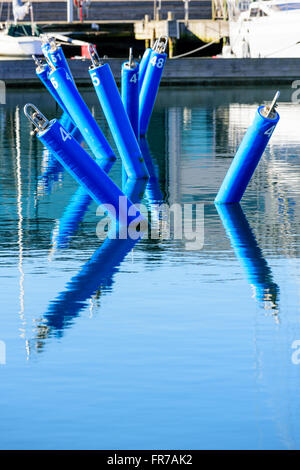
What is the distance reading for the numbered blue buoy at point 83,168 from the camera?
1152 centimetres

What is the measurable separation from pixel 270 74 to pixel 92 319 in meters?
31.7

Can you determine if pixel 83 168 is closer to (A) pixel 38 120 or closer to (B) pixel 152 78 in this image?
(A) pixel 38 120

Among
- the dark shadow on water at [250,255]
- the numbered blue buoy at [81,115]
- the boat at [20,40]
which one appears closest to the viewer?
the dark shadow on water at [250,255]

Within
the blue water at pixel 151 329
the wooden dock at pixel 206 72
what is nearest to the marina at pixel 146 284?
the blue water at pixel 151 329

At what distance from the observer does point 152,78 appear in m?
21.2

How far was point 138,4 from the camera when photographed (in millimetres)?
62031

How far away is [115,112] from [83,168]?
4302mm

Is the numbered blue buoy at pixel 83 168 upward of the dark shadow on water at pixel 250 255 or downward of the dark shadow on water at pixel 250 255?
upward

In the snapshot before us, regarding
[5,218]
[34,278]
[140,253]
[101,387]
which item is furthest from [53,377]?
[5,218]

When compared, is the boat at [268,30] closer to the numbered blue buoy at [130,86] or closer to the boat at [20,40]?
the boat at [20,40]

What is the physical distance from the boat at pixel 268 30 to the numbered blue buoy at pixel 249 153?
101 ft

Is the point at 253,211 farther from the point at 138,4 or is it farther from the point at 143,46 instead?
the point at 138,4

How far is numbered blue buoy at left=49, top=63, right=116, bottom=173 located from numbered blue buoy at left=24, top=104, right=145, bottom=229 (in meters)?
4.92

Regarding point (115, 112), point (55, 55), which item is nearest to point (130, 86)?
point (55, 55)
